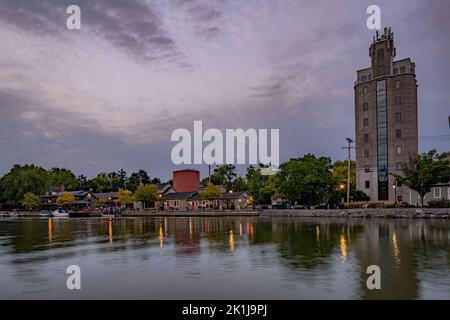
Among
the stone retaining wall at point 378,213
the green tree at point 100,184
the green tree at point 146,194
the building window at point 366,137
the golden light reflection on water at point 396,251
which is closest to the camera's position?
the golden light reflection on water at point 396,251

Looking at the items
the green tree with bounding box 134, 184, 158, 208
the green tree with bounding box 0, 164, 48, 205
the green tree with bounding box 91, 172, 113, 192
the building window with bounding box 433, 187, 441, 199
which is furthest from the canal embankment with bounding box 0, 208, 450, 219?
the green tree with bounding box 91, 172, 113, 192

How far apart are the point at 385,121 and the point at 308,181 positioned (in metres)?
18.8

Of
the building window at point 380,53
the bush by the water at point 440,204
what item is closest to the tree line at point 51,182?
the building window at point 380,53

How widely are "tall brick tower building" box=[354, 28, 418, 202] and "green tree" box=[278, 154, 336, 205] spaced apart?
370 inches

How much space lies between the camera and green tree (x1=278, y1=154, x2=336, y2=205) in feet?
204

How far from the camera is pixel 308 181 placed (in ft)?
202

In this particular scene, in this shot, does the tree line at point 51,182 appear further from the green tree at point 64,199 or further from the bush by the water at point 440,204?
the bush by the water at point 440,204

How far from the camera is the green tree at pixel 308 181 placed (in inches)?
2450

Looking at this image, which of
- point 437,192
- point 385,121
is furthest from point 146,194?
point 437,192

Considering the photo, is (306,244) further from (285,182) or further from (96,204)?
(96,204)

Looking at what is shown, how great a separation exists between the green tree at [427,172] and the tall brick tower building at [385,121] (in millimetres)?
13840

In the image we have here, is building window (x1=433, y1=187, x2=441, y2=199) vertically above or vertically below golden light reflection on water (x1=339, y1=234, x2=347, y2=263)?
above

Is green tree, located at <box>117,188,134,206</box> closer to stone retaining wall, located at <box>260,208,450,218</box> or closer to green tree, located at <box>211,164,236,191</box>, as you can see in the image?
green tree, located at <box>211,164,236,191</box>
